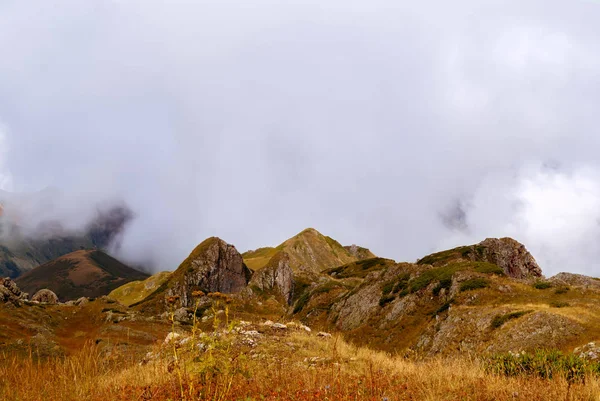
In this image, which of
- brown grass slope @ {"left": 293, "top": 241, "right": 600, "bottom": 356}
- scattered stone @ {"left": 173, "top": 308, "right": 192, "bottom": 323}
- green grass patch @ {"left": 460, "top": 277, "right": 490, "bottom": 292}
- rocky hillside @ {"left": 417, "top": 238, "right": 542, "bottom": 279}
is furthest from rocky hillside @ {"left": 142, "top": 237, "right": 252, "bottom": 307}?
green grass patch @ {"left": 460, "top": 277, "right": 490, "bottom": 292}

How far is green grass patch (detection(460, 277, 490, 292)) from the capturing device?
28.4 metres

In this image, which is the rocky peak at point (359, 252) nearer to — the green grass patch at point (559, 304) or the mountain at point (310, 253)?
the mountain at point (310, 253)

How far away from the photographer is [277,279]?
87250 mm

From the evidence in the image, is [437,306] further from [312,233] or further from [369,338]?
[312,233]

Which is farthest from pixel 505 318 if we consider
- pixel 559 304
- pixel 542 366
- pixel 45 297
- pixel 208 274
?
pixel 45 297

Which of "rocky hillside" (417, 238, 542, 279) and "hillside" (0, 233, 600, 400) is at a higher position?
"rocky hillside" (417, 238, 542, 279)

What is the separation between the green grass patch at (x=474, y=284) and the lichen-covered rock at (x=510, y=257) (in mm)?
39114

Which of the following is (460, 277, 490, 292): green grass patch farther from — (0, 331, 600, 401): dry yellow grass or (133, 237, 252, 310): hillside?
A: (133, 237, 252, 310): hillside

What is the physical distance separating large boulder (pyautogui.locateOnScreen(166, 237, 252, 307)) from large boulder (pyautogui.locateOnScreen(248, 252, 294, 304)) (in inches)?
358

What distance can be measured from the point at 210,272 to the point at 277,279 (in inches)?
667

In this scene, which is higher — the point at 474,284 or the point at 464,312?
the point at 474,284

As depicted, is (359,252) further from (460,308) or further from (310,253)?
(460,308)

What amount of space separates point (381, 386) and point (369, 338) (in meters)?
26.2

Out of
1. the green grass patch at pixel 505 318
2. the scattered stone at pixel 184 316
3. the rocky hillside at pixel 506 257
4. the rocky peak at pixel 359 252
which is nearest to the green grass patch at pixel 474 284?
the green grass patch at pixel 505 318
